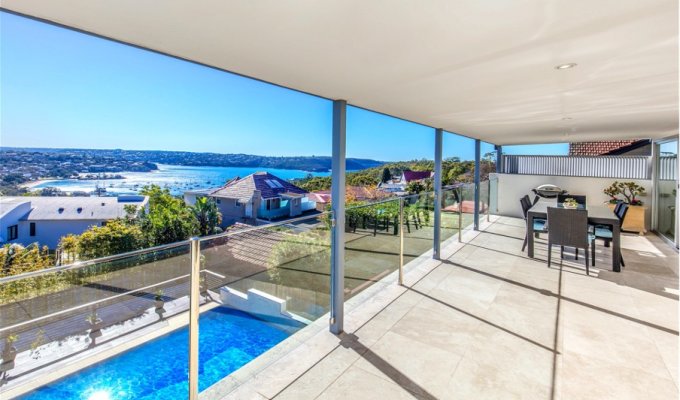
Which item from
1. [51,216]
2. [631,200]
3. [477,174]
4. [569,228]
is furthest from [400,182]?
[51,216]

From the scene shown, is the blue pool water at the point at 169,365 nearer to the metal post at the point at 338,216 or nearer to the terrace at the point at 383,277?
the terrace at the point at 383,277

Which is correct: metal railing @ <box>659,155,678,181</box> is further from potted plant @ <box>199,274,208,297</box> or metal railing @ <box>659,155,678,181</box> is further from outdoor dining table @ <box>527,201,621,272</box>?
potted plant @ <box>199,274,208,297</box>

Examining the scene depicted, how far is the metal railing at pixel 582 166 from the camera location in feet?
26.8

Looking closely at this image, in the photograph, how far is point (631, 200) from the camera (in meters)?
7.48

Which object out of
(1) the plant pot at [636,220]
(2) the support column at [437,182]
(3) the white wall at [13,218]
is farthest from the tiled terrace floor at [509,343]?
(3) the white wall at [13,218]

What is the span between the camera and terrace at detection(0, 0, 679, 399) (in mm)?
1537

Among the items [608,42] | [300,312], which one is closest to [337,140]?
[300,312]

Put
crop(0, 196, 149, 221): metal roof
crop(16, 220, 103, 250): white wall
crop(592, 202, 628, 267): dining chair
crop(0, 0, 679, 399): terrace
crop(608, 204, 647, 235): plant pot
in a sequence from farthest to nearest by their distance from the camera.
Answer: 1. crop(0, 196, 149, 221): metal roof
2. crop(16, 220, 103, 250): white wall
3. crop(608, 204, 647, 235): plant pot
4. crop(592, 202, 628, 267): dining chair
5. crop(0, 0, 679, 399): terrace

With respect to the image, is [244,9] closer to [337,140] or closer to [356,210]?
[337,140]

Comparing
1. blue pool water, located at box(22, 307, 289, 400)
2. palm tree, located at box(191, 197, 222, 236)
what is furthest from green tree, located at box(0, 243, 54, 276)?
blue pool water, located at box(22, 307, 289, 400)

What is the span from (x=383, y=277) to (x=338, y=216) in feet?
4.65

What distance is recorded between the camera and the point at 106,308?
196 centimetres

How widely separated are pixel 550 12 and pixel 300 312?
2.70 m

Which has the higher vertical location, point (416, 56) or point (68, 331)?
point (416, 56)
